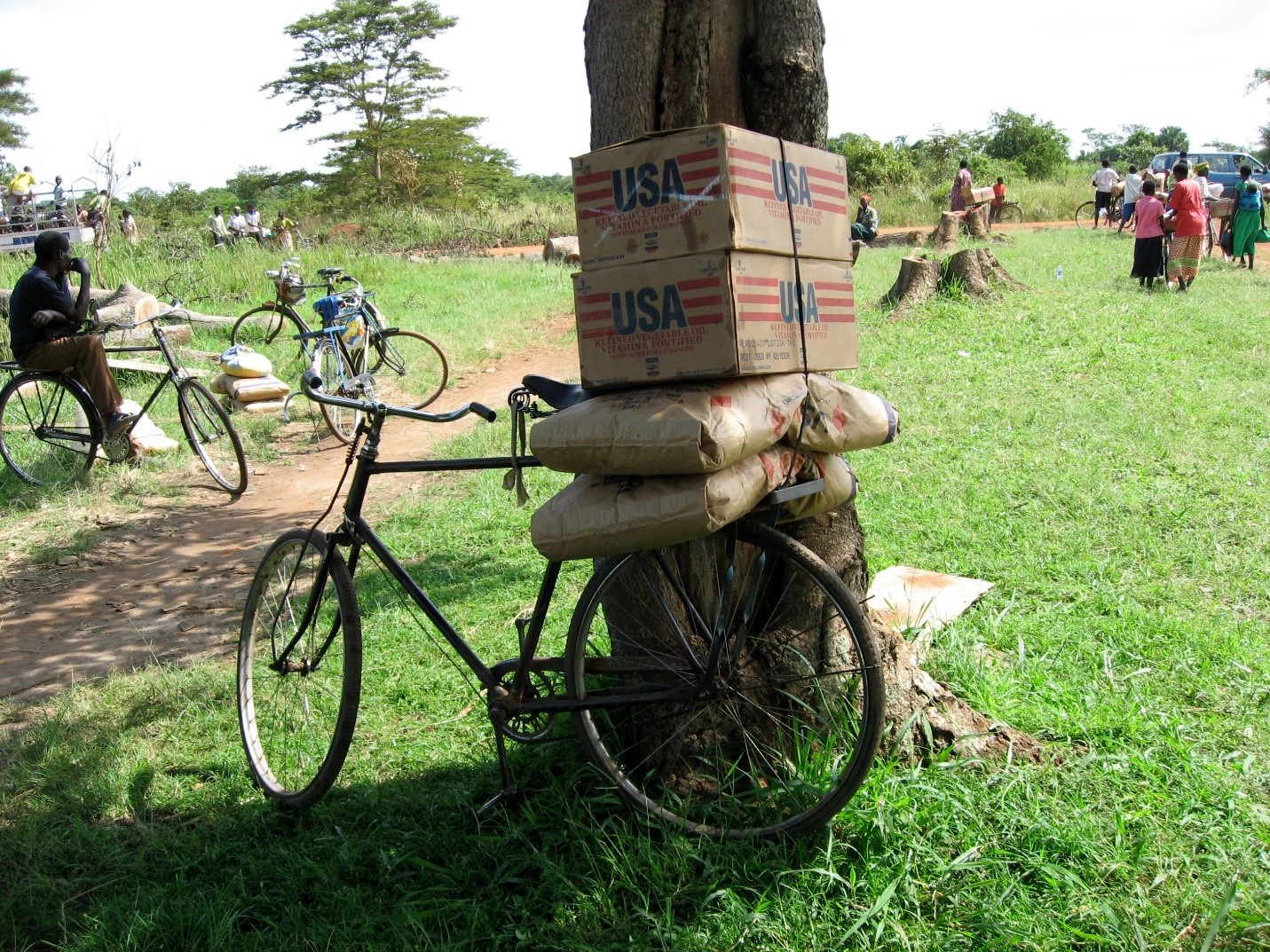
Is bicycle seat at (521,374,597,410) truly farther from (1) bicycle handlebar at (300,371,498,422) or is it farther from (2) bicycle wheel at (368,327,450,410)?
(2) bicycle wheel at (368,327,450,410)

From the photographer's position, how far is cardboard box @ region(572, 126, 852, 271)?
7.41 feet

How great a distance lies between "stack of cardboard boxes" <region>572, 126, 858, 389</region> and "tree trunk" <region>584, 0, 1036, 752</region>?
39 cm

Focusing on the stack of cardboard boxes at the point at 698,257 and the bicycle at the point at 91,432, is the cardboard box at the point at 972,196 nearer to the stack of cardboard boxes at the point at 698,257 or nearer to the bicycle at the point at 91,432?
the bicycle at the point at 91,432

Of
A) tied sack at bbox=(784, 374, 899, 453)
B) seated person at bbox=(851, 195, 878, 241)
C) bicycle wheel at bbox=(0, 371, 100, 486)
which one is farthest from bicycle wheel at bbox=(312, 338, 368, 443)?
seated person at bbox=(851, 195, 878, 241)

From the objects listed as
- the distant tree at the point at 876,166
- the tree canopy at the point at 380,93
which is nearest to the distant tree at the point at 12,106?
the tree canopy at the point at 380,93

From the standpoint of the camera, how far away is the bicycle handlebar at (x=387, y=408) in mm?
2762

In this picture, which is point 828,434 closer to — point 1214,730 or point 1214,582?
point 1214,730

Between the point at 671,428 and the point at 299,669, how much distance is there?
1.72 m

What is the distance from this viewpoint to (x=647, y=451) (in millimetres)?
2262

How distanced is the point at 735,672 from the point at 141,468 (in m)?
6.35

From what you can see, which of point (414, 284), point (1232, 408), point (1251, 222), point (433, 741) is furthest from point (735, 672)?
point (1251, 222)

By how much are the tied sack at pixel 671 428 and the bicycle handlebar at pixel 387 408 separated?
1.04 ft

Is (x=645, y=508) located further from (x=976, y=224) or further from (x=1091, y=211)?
(x=1091, y=211)

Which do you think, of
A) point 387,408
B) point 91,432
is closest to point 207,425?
point 91,432
